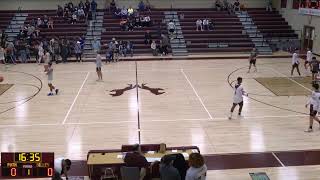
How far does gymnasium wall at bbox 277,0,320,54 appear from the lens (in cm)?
2742

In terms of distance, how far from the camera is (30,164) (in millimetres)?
7129

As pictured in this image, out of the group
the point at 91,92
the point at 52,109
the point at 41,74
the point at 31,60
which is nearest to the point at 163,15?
Answer: the point at 31,60

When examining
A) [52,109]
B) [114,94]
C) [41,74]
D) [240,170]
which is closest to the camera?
[240,170]

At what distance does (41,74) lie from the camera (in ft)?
70.4

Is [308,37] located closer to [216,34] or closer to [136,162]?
[216,34]

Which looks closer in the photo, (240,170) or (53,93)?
(240,170)

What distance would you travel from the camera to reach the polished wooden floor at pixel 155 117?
11148 millimetres

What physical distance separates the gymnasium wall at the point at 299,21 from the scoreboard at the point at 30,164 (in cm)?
2361

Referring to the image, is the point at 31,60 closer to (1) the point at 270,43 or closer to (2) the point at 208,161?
(1) the point at 270,43

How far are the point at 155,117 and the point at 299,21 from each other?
65.2 feet

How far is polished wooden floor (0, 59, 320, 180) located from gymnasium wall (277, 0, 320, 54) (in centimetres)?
780

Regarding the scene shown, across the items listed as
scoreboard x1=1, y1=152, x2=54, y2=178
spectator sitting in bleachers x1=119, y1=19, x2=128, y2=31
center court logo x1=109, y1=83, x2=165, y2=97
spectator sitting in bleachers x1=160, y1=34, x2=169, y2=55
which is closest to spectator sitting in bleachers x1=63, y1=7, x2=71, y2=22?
spectator sitting in bleachers x1=119, y1=19, x2=128, y2=31

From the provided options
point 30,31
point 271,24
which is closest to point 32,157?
point 30,31

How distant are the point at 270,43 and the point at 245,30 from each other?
2.17 metres
